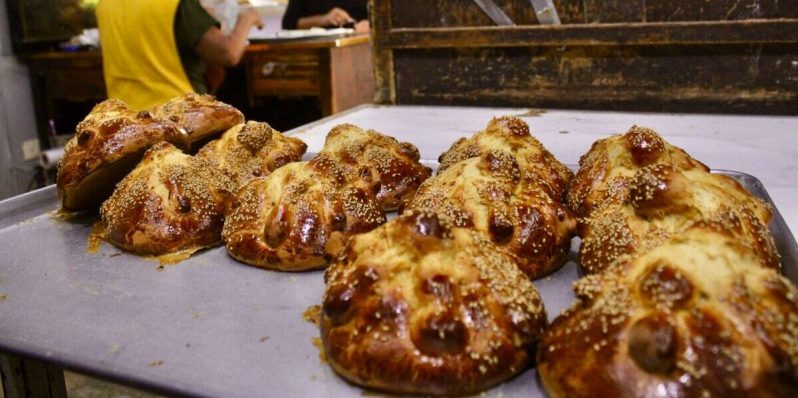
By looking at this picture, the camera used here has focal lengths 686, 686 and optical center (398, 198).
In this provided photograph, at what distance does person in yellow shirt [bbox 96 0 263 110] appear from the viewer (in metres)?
4.92

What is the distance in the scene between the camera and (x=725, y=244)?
1220mm

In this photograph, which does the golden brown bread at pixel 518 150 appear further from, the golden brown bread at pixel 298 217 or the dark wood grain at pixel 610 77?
the dark wood grain at pixel 610 77

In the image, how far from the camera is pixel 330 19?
8.39m

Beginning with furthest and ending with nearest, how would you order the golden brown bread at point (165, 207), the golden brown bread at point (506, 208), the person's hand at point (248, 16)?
the person's hand at point (248, 16) < the golden brown bread at point (165, 207) < the golden brown bread at point (506, 208)

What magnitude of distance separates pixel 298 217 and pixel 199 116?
0.80m

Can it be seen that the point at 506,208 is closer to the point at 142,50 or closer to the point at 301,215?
the point at 301,215

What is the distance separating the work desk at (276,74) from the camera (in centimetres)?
679

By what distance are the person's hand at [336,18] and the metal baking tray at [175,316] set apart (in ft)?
21.5

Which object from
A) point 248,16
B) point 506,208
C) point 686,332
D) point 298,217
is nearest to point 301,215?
point 298,217

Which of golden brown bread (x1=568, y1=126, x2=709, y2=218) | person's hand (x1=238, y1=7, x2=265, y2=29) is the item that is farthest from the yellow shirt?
golden brown bread (x1=568, y1=126, x2=709, y2=218)

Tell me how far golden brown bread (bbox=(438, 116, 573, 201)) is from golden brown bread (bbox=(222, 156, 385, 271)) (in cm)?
36

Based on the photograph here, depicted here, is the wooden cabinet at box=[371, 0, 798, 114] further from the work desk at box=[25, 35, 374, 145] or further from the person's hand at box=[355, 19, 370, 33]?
the person's hand at box=[355, 19, 370, 33]

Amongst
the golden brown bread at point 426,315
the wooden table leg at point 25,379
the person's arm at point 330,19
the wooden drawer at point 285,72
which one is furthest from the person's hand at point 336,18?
the golden brown bread at point 426,315

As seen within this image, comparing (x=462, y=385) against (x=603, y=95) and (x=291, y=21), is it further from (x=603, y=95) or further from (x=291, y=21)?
(x=291, y=21)
